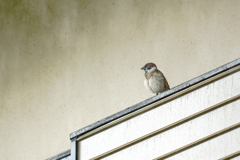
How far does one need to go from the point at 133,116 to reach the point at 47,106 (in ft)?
7.56

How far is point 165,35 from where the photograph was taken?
3.06 meters

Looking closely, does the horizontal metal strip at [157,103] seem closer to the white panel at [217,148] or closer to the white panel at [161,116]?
the white panel at [161,116]

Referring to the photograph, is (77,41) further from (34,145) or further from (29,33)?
(34,145)

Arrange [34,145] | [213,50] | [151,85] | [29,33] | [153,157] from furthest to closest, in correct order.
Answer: [29,33]
[34,145]
[213,50]
[151,85]
[153,157]

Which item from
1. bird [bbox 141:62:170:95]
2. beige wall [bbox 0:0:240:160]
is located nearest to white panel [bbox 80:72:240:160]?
bird [bbox 141:62:170:95]

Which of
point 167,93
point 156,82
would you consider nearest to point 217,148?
point 167,93

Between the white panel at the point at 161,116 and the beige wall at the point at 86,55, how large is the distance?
1334 millimetres

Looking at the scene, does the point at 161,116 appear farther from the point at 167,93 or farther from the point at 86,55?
the point at 86,55

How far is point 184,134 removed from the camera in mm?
1432

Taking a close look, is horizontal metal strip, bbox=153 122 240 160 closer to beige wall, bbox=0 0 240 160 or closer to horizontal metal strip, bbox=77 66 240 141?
horizontal metal strip, bbox=77 66 240 141

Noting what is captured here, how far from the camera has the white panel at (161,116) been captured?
1.41 metres

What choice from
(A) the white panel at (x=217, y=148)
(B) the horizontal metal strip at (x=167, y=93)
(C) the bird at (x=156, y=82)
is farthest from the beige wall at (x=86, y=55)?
(A) the white panel at (x=217, y=148)

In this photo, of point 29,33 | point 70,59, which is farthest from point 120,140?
point 29,33

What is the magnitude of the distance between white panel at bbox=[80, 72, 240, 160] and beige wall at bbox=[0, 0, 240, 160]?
4.38 ft
